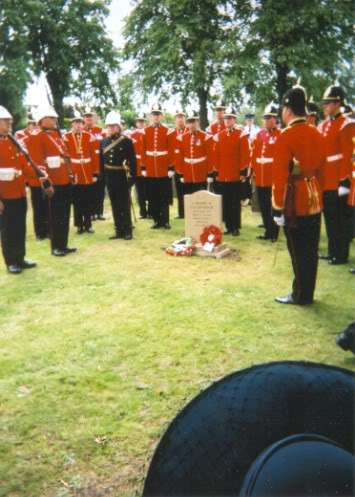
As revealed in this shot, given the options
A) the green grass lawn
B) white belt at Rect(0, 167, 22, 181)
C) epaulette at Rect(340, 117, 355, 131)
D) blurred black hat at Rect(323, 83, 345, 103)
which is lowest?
the green grass lawn

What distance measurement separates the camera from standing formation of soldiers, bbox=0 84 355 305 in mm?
4824

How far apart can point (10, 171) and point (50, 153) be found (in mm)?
1057

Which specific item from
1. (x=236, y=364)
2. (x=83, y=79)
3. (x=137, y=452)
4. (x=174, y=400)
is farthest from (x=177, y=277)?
(x=83, y=79)

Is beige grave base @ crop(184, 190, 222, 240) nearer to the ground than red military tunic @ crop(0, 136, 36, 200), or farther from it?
nearer to the ground

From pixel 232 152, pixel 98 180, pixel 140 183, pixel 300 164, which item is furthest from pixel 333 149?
pixel 140 183

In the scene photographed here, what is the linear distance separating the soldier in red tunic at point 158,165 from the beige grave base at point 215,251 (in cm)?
229

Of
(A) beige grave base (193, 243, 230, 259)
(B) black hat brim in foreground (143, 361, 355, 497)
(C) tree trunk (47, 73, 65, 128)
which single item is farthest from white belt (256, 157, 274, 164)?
(C) tree trunk (47, 73, 65, 128)

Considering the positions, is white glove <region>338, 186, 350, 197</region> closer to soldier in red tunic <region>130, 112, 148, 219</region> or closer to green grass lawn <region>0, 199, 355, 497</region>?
green grass lawn <region>0, 199, 355, 497</region>

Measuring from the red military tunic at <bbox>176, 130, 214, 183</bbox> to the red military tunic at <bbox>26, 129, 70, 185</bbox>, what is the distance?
2.69 m

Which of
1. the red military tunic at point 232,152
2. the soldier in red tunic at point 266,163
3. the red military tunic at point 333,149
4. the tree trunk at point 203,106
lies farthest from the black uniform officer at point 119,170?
the tree trunk at point 203,106

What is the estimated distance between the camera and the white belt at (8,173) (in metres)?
6.41

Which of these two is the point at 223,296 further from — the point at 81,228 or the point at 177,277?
the point at 81,228

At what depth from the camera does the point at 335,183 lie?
254 inches

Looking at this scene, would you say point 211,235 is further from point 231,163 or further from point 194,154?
point 194,154
